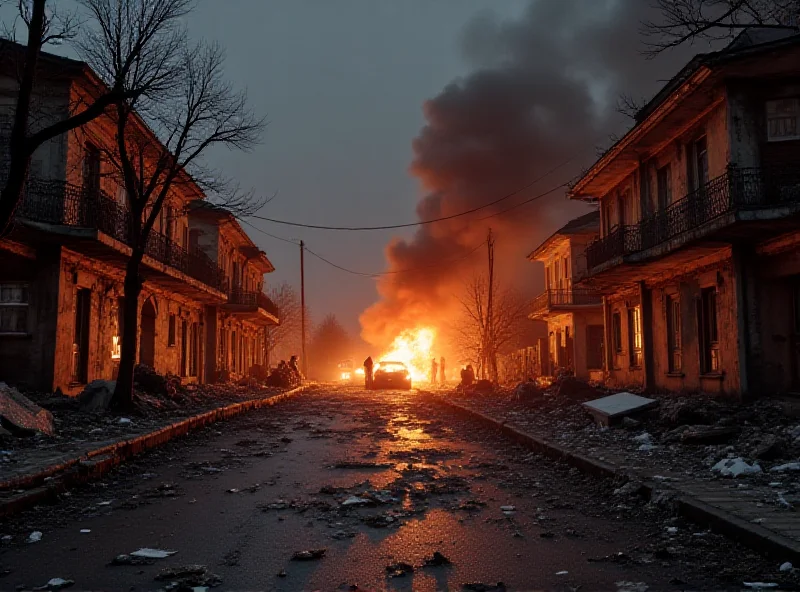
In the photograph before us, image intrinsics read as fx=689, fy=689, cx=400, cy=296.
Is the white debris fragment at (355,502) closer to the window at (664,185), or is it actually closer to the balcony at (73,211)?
the balcony at (73,211)

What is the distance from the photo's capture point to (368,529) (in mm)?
5504

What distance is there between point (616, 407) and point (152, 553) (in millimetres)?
9752

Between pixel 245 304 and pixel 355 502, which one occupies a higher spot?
pixel 245 304

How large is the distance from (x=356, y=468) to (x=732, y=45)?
1353 centimetres

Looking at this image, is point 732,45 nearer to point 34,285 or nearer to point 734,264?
point 734,264

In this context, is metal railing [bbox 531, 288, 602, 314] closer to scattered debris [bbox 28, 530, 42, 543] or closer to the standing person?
the standing person

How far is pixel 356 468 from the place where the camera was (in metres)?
8.75

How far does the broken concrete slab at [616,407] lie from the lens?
1234cm

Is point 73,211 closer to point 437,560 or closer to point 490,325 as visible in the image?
point 437,560

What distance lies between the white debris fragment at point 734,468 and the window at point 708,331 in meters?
9.81

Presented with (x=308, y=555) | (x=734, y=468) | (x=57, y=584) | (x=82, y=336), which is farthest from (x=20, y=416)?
(x=734, y=468)

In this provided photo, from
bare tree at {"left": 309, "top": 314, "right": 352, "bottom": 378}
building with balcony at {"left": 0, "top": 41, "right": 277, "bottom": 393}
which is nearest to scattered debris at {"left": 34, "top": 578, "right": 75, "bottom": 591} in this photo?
building with balcony at {"left": 0, "top": 41, "right": 277, "bottom": 393}

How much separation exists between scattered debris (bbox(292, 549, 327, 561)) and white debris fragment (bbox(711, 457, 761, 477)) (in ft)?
15.7

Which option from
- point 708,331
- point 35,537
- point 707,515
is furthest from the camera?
point 708,331
